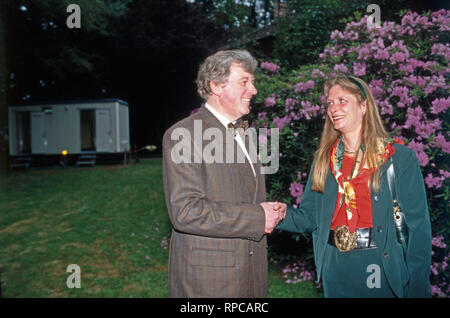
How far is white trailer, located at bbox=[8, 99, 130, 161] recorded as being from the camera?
56.5ft

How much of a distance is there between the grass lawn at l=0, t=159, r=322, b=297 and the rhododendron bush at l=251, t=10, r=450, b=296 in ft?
A: 6.65

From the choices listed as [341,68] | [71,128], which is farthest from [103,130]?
[341,68]

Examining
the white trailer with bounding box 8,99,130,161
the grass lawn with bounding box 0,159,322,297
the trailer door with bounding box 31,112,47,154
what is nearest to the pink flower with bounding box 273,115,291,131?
the grass lawn with bounding box 0,159,322,297

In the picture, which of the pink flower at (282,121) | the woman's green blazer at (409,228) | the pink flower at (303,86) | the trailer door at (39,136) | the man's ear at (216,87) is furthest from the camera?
the trailer door at (39,136)

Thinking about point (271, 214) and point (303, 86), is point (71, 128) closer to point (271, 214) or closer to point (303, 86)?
point (303, 86)

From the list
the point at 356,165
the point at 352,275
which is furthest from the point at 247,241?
the point at 356,165

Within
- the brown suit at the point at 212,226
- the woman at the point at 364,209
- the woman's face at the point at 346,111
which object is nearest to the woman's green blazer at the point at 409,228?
the woman at the point at 364,209

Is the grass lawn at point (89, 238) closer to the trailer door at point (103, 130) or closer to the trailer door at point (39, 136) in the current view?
the trailer door at point (103, 130)

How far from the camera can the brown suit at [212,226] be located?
2082mm

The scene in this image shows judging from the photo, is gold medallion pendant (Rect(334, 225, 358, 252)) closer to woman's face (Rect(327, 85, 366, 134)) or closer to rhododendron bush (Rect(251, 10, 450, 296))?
woman's face (Rect(327, 85, 366, 134))

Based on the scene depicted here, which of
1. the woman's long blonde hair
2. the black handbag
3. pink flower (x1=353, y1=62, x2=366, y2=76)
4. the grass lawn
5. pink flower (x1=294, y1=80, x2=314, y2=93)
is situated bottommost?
the grass lawn

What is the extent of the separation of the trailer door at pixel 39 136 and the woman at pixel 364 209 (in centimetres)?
1878
